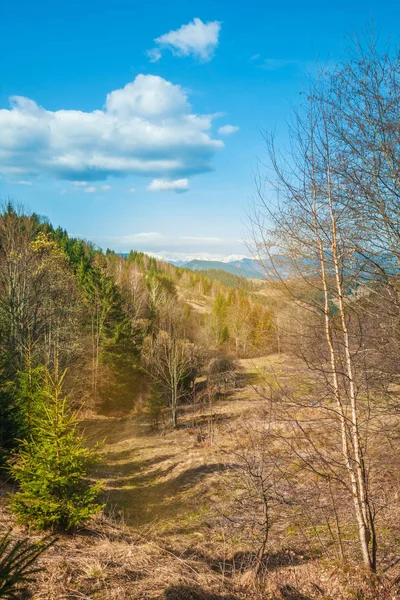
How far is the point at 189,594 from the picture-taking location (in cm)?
419

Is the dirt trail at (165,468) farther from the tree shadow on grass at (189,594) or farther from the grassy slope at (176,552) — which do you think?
the tree shadow on grass at (189,594)

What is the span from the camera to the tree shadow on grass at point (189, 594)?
4145mm

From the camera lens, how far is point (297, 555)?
6.13 m

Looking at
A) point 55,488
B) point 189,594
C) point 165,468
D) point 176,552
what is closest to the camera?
point 189,594

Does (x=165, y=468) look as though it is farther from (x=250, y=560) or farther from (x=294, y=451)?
(x=294, y=451)

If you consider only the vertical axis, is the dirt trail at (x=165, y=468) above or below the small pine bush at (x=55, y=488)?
below

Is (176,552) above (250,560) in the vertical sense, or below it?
below

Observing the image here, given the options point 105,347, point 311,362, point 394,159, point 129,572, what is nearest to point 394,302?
point 311,362

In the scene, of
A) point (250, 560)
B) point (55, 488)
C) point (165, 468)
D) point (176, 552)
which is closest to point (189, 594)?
point (250, 560)

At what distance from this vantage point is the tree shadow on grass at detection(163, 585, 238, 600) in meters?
4.14

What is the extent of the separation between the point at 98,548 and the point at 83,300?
24.0 metres

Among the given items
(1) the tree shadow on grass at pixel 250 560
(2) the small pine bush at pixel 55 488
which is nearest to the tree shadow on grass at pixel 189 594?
(1) the tree shadow on grass at pixel 250 560

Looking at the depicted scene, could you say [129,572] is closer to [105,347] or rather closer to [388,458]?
[388,458]

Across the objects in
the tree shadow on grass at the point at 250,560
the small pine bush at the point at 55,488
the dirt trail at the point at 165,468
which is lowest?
the dirt trail at the point at 165,468
